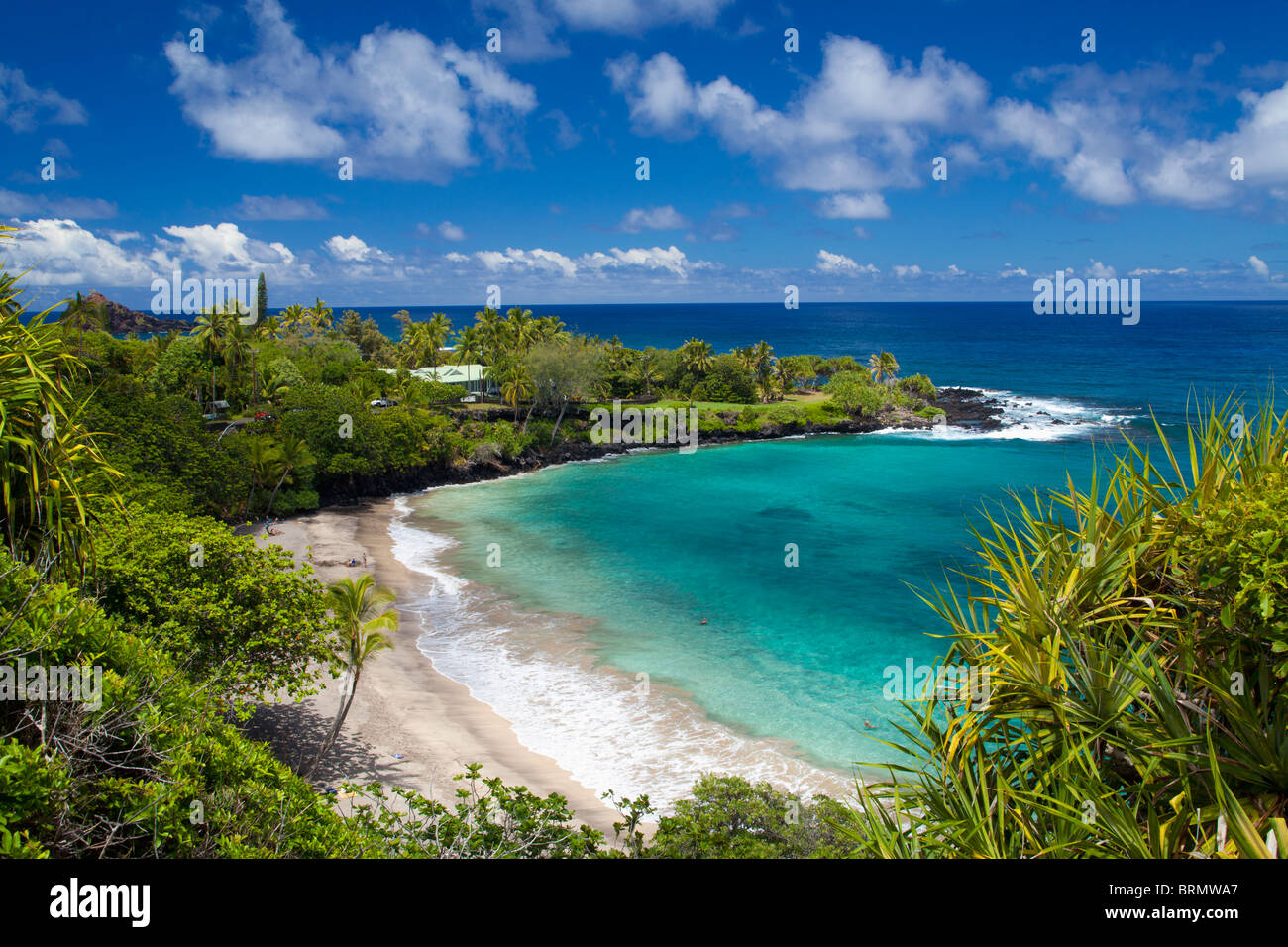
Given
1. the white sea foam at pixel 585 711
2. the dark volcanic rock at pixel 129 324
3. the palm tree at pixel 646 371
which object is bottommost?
the white sea foam at pixel 585 711

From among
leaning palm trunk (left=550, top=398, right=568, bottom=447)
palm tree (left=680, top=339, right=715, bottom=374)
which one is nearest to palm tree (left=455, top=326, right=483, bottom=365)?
leaning palm trunk (left=550, top=398, right=568, bottom=447)

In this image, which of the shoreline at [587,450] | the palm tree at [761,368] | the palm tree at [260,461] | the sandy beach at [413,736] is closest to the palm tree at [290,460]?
the palm tree at [260,461]

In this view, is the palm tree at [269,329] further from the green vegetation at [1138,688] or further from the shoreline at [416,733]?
the green vegetation at [1138,688]

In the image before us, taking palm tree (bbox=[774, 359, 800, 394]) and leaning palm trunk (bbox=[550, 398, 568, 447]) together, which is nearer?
leaning palm trunk (bbox=[550, 398, 568, 447])

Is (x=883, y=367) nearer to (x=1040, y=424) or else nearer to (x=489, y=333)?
(x=1040, y=424)

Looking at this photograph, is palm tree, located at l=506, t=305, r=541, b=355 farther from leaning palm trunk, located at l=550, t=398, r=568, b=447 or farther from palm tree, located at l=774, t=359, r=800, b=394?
palm tree, located at l=774, t=359, r=800, b=394

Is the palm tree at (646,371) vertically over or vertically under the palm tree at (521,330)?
under

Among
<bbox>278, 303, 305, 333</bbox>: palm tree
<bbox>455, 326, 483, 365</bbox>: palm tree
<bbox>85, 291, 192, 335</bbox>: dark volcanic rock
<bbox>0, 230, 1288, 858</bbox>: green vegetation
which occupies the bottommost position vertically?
<bbox>0, 230, 1288, 858</bbox>: green vegetation
